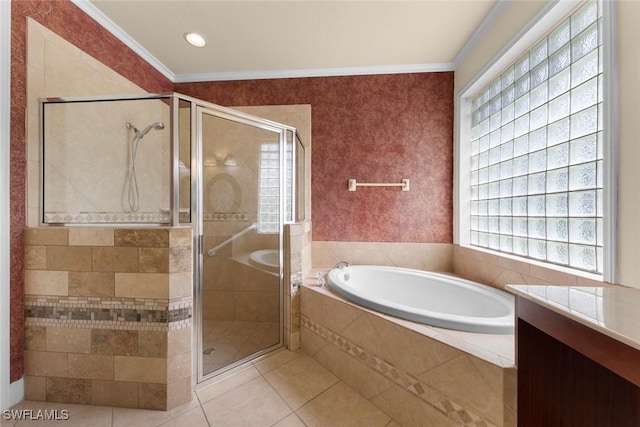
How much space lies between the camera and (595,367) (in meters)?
0.69

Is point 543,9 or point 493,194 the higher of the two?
point 543,9

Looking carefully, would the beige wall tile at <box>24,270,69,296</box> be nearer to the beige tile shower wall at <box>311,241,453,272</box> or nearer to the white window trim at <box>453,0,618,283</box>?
the beige tile shower wall at <box>311,241,453,272</box>

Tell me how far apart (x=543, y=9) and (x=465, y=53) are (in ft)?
2.47

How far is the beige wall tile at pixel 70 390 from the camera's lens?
4.25 ft

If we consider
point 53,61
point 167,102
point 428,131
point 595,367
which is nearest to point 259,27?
point 167,102

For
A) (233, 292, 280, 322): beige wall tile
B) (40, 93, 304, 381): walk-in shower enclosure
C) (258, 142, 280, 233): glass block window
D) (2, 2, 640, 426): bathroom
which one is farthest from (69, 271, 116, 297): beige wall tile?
(2, 2, 640, 426): bathroom

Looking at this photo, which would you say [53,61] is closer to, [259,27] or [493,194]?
[259,27]

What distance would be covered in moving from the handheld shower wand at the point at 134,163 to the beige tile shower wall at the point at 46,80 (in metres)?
0.06

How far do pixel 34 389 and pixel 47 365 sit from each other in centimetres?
14

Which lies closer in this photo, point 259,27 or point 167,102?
point 167,102

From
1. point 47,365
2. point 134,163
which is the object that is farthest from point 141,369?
point 134,163

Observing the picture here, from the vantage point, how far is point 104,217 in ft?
4.57

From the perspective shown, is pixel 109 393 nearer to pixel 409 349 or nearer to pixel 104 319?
pixel 104 319

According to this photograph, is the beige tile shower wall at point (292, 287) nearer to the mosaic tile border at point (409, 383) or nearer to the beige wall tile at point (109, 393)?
the mosaic tile border at point (409, 383)
